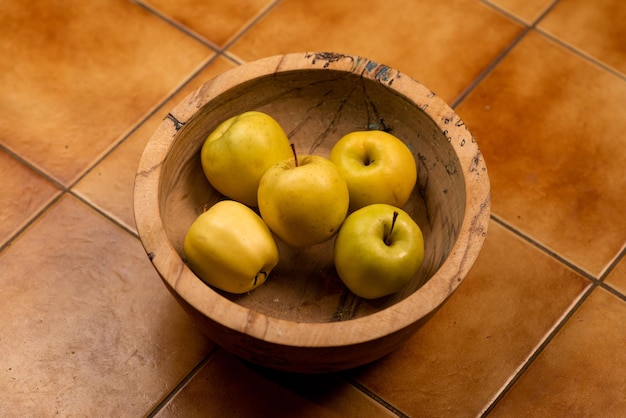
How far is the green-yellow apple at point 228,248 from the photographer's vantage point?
0.80 m

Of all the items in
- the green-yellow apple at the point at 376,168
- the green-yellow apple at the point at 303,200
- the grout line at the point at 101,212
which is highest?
the green-yellow apple at the point at 376,168

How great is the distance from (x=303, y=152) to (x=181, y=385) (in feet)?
1.18

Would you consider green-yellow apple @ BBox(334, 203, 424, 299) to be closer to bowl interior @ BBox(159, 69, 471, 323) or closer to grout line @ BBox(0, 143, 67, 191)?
bowl interior @ BBox(159, 69, 471, 323)

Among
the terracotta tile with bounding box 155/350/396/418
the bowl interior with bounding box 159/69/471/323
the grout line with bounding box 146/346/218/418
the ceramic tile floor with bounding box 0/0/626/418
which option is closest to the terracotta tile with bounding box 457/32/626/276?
the ceramic tile floor with bounding box 0/0/626/418

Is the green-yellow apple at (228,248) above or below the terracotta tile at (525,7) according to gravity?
below

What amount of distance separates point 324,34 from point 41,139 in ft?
1.74

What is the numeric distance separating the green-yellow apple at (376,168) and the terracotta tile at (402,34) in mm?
387

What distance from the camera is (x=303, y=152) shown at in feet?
3.25

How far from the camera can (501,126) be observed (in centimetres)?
120

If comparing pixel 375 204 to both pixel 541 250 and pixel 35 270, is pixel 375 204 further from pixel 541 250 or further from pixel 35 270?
pixel 35 270

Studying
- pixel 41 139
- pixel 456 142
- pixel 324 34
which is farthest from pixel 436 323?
pixel 41 139

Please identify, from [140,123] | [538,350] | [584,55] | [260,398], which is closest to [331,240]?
[260,398]

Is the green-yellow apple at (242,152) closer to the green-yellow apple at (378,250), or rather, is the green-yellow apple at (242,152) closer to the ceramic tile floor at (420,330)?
the green-yellow apple at (378,250)

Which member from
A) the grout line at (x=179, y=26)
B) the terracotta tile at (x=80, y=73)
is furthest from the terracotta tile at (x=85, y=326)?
the grout line at (x=179, y=26)
